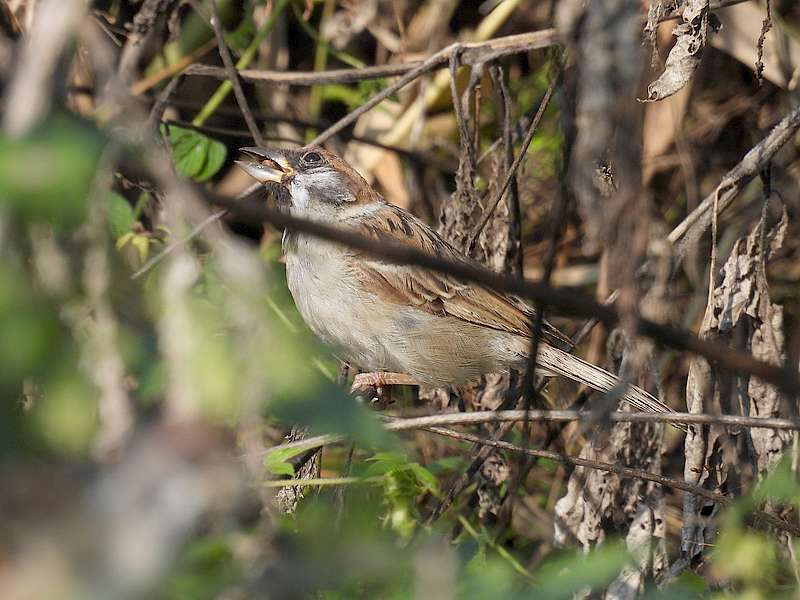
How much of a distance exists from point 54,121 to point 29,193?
0.17m

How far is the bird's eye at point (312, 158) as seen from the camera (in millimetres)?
4141

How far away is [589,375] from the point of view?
365cm

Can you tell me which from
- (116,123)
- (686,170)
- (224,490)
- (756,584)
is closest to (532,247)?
(686,170)

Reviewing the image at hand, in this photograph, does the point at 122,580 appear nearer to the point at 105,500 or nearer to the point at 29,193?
the point at 105,500

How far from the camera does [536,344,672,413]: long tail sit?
3.37 meters

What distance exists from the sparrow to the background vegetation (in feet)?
0.49

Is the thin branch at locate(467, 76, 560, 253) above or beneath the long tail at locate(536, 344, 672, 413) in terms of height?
above

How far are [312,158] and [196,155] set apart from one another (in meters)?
0.47

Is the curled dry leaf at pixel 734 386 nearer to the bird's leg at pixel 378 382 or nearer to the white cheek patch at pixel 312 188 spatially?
the bird's leg at pixel 378 382

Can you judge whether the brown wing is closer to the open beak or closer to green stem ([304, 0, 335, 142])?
the open beak

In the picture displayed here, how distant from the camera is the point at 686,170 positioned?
5.07 m

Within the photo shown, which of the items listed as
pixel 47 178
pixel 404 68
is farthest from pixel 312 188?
pixel 47 178

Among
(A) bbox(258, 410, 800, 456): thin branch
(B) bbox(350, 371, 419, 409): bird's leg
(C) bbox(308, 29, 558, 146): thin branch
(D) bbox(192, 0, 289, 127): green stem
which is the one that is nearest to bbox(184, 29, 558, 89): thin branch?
(C) bbox(308, 29, 558, 146): thin branch

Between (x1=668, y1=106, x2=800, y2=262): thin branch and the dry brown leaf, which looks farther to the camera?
the dry brown leaf
